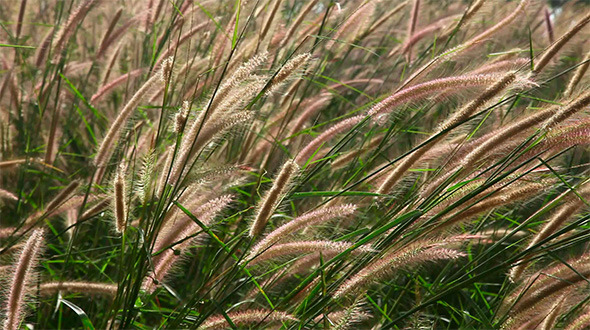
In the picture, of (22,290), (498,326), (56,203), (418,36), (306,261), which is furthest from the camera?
(418,36)

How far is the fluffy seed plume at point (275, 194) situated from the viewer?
1.35 m

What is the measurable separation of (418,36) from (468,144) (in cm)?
108

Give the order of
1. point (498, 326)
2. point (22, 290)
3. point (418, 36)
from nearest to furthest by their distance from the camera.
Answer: point (22, 290) < point (498, 326) < point (418, 36)

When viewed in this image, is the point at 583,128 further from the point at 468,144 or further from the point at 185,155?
the point at 185,155

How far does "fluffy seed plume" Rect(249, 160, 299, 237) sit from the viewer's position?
53.1 inches

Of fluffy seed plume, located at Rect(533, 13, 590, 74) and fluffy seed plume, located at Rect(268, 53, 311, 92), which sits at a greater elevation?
fluffy seed plume, located at Rect(533, 13, 590, 74)

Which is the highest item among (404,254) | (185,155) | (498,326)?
(185,155)

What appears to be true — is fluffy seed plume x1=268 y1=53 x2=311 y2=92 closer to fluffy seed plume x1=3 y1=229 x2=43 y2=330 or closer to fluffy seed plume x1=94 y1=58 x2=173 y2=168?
fluffy seed plume x1=94 y1=58 x2=173 y2=168

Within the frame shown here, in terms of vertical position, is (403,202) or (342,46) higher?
(342,46)

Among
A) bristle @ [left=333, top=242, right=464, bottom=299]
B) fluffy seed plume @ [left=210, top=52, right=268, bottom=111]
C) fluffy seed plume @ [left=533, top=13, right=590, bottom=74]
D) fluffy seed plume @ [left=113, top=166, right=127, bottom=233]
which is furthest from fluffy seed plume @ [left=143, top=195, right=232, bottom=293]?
fluffy seed plume @ [left=533, top=13, right=590, bottom=74]

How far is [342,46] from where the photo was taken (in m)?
2.76

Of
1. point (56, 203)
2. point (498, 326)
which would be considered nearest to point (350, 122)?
point (498, 326)

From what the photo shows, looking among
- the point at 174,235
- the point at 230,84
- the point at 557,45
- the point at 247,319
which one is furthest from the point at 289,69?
the point at 557,45

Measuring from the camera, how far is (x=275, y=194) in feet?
4.54
